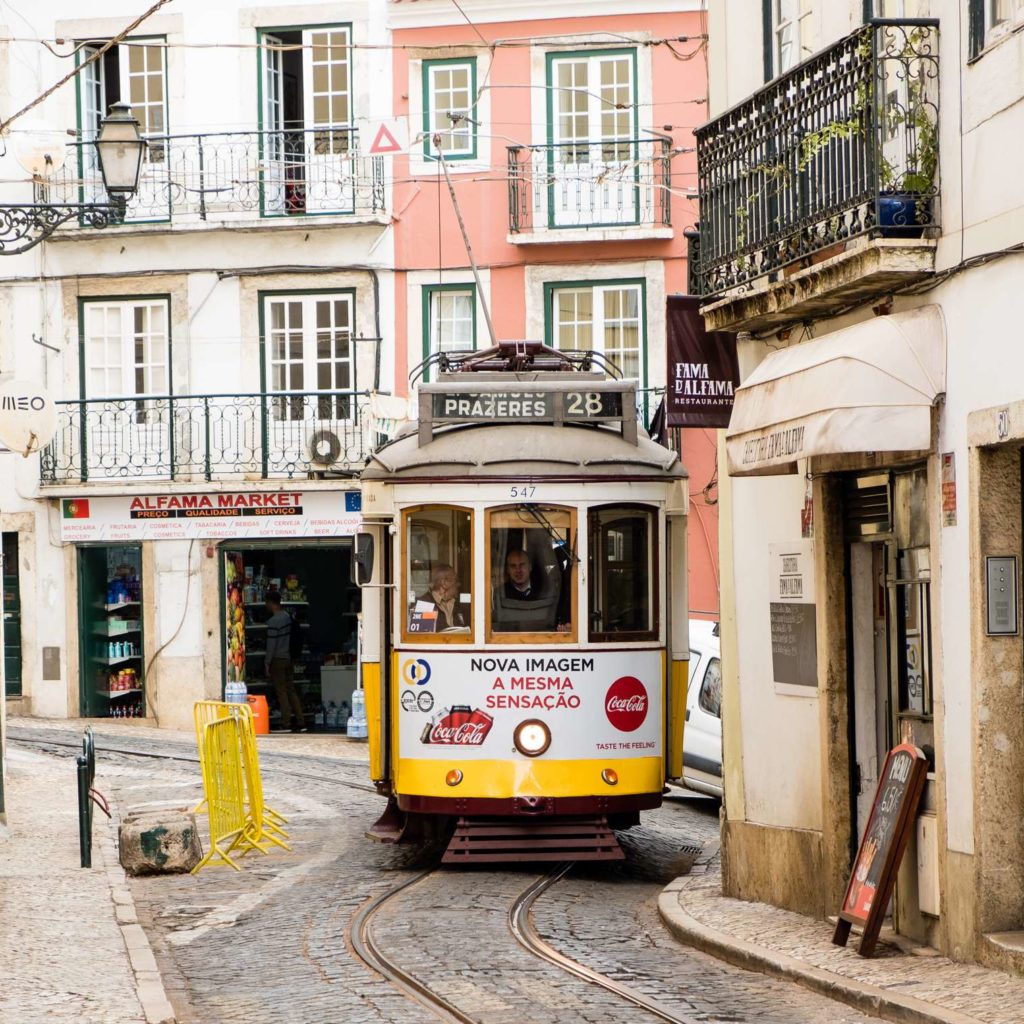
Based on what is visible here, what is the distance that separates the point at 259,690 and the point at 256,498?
261cm

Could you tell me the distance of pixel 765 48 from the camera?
500 inches

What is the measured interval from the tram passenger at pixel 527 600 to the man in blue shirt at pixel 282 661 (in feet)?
45.7

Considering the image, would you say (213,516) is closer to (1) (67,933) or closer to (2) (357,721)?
(2) (357,721)

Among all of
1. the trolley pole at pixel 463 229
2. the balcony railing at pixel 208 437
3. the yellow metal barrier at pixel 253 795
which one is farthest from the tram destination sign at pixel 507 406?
the balcony railing at pixel 208 437

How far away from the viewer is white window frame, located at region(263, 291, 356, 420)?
2822cm

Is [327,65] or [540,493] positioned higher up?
[327,65]

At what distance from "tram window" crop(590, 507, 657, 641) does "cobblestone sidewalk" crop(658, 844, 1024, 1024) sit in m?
1.86

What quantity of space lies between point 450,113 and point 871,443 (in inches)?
741

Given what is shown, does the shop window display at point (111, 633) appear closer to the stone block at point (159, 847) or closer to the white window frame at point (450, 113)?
the white window frame at point (450, 113)

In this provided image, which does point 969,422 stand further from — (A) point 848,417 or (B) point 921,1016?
(B) point 921,1016

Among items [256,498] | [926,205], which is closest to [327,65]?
[256,498]

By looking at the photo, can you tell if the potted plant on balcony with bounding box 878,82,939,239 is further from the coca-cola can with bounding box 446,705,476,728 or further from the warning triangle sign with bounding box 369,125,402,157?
the warning triangle sign with bounding box 369,125,402,157

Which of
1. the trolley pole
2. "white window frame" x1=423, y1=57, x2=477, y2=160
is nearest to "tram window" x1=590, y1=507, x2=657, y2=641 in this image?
the trolley pole

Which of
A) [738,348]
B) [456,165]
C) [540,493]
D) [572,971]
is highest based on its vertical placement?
[456,165]
